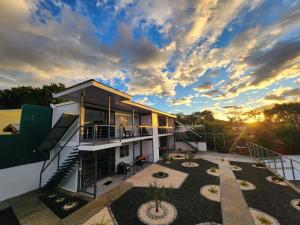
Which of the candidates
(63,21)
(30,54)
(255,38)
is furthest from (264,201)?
(30,54)

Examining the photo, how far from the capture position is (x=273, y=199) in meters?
6.89

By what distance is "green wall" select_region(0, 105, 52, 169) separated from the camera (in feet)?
27.0

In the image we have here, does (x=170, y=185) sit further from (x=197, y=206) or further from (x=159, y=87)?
(x=159, y=87)

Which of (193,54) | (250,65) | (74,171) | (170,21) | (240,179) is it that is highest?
(170,21)

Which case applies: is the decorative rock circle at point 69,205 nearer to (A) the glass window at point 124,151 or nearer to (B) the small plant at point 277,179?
(A) the glass window at point 124,151

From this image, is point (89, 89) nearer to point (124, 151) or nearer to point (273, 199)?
point (124, 151)

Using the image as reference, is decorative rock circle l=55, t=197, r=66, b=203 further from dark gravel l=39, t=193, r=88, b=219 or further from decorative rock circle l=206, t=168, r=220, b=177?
decorative rock circle l=206, t=168, r=220, b=177

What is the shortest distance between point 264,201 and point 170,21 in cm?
1156

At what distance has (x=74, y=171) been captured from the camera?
29.0 feet

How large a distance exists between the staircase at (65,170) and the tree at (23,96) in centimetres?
2301

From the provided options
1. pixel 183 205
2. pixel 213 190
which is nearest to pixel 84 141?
pixel 183 205

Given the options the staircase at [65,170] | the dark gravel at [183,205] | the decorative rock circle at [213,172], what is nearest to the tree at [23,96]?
the staircase at [65,170]

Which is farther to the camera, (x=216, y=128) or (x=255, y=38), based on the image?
(x=216, y=128)

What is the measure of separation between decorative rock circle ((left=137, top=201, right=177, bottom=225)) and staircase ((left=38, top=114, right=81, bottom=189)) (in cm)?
488
